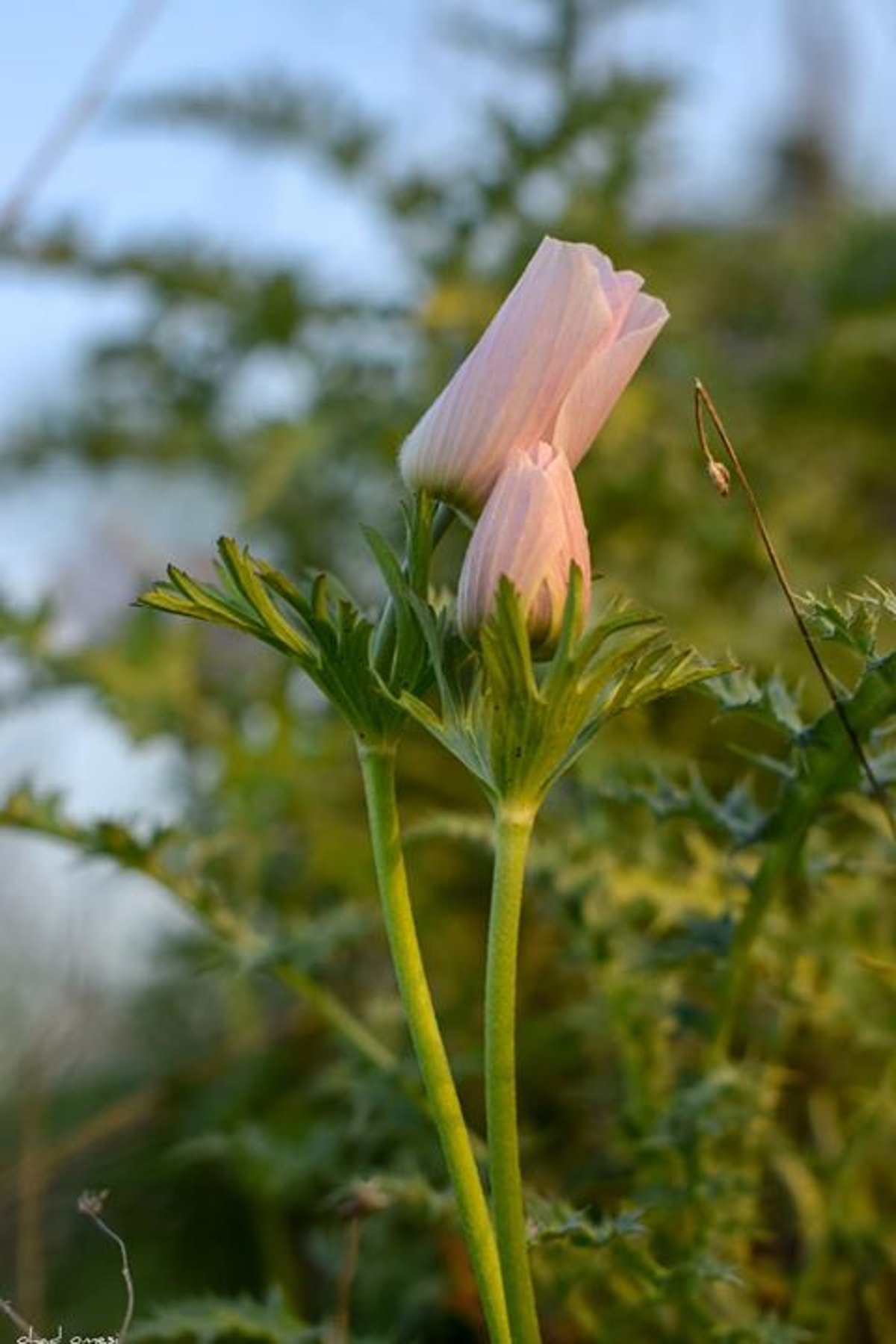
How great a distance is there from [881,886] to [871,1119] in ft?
1.18

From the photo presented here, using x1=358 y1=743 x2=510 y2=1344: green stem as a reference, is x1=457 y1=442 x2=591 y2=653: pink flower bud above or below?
above

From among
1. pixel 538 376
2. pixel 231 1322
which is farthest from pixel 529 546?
pixel 231 1322

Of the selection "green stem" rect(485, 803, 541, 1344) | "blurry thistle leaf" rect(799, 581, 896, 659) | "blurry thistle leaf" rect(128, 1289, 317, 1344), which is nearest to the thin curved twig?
"blurry thistle leaf" rect(799, 581, 896, 659)

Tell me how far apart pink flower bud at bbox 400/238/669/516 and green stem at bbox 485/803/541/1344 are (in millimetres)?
107

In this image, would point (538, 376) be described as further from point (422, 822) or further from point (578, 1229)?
point (422, 822)

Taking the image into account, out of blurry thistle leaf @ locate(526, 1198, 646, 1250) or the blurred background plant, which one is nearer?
blurry thistle leaf @ locate(526, 1198, 646, 1250)

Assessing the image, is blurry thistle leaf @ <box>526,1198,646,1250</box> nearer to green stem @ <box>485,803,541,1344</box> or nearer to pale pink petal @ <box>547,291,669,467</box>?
green stem @ <box>485,803,541,1344</box>

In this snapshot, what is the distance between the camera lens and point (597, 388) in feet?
1.78

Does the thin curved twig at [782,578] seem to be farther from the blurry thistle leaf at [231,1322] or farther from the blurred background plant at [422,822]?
the blurry thistle leaf at [231,1322]

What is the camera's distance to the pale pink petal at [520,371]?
0.53m

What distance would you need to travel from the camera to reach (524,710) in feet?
1.71

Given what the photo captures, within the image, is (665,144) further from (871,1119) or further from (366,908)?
(871,1119)

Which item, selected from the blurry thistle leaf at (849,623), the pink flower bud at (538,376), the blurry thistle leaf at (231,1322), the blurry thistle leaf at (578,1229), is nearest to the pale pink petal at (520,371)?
the pink flower bud at (538,376)

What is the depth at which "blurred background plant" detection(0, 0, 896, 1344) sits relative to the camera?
81 centimetres
